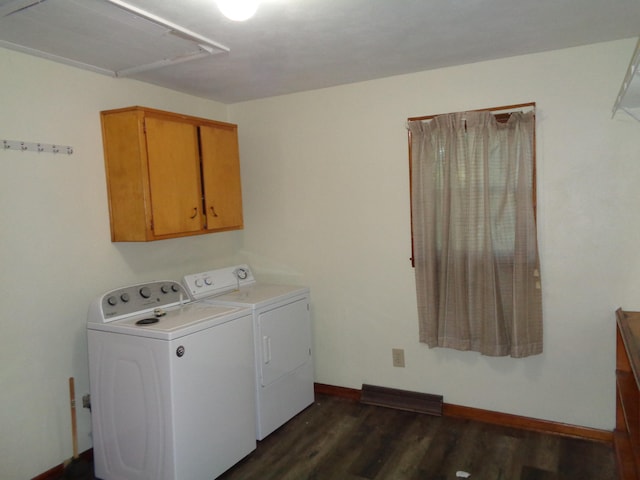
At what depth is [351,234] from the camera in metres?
3.35

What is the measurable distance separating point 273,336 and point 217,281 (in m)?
0.62

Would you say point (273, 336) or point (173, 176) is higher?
point (173, 176)

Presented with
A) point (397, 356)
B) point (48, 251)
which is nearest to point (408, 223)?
point (397, 356)

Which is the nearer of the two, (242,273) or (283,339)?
(283,339)

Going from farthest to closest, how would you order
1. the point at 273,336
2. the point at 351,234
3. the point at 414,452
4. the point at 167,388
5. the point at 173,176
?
the point at 351,234 → the point at 273,336 → the point at 173,176 → the point at 414,452 → the point at 167,388

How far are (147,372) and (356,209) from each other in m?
1.77

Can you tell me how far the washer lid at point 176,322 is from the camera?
7.47 feet

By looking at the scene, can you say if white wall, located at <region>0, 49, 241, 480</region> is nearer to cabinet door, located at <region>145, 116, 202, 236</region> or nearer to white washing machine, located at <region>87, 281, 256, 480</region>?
white washing machine, located at <region>87, 281, 256, 480</region>

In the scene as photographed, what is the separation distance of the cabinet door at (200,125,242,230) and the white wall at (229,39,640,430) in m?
0.38

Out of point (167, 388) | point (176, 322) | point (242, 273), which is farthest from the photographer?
point (242, 273)

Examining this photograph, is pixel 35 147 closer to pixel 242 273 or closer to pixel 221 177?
pixel 221 177

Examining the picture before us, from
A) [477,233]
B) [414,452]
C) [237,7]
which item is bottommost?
[414,452]

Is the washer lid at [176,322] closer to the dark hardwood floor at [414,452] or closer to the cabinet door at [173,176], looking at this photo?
the cabinet door at [173,176]

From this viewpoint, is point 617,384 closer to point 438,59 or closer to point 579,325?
point 579,325
